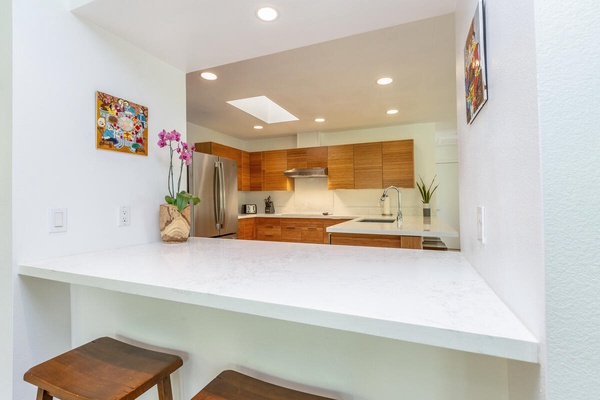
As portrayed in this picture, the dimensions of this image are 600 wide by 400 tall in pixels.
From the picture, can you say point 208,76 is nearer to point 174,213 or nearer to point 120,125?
point 120,125

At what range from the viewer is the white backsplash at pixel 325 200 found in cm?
472

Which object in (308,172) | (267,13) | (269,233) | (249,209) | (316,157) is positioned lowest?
(269,233)

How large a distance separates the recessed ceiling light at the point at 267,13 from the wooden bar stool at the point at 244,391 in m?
1.49

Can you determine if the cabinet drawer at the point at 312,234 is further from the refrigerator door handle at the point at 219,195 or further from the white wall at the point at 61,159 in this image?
the white wall at the point at 61,159

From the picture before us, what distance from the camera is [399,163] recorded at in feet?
14.3

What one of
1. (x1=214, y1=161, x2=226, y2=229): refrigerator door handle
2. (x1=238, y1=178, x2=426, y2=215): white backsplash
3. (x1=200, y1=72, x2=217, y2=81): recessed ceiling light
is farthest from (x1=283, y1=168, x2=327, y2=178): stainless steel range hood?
(x1=200, y1=72, x2=217, y2=81): recessed ceiling light

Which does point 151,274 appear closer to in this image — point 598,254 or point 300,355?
point 300,355

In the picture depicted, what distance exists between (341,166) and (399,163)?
908 millimetres

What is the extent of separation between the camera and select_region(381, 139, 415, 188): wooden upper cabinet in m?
4.31

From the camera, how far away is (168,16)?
1.32 m

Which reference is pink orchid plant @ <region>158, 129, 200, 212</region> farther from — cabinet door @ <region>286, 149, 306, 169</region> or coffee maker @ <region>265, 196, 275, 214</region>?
coffee maker @ <region>265, 196, 275, 214</region>

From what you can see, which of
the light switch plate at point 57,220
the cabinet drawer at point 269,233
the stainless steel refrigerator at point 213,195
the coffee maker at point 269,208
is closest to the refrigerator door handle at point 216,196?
the stainless steel refrigerator at point 213,195

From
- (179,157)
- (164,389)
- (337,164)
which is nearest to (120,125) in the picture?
(179,157)

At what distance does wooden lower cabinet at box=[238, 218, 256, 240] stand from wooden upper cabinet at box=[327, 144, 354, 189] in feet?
4.76
